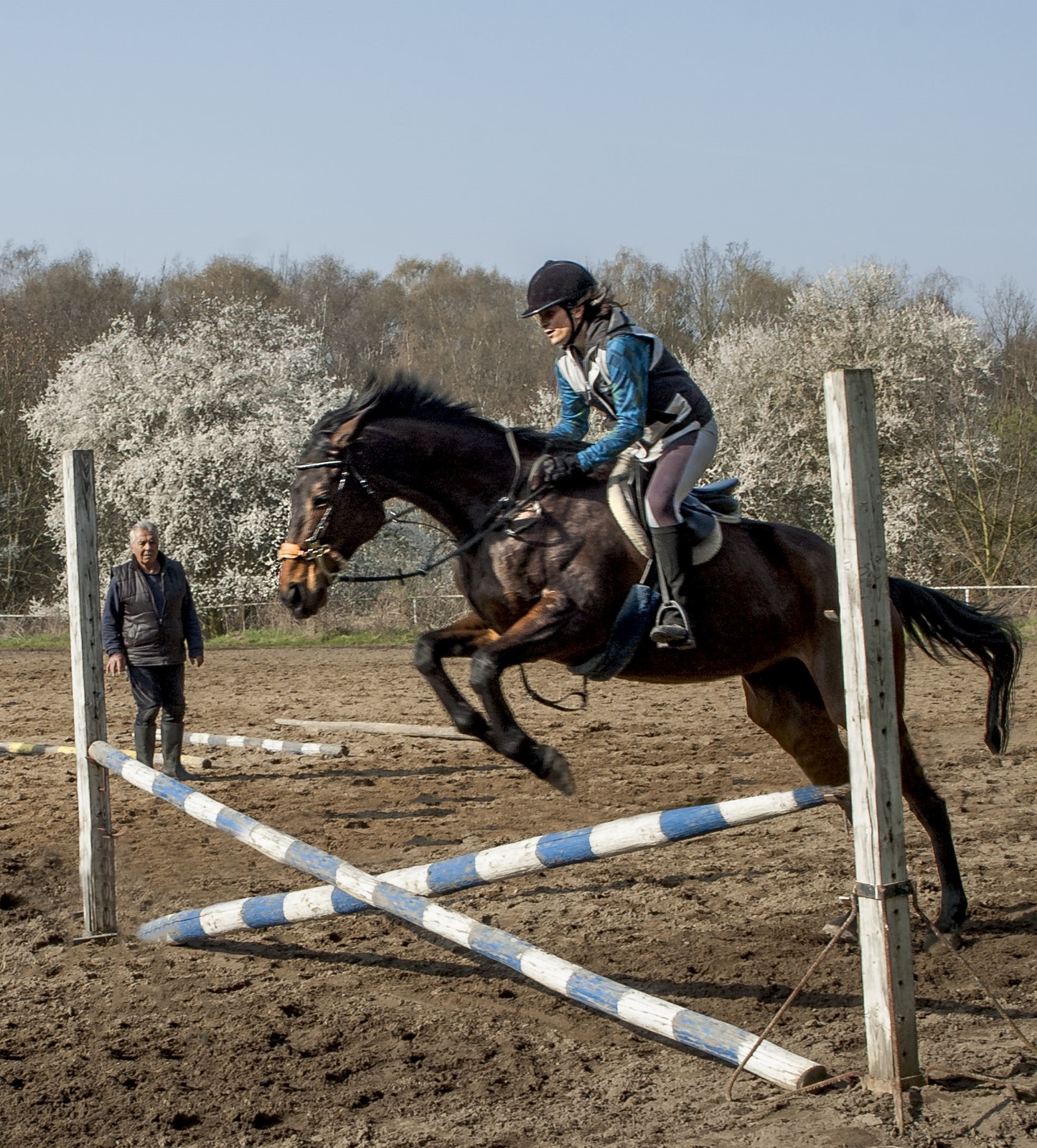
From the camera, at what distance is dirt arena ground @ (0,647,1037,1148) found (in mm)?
3193

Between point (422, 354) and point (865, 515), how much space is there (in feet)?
125

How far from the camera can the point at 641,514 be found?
4891 mm

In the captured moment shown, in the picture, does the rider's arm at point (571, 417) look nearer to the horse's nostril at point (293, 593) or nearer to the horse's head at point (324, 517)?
the horse's head at point (324, 517)

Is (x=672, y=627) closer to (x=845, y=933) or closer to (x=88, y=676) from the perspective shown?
(x=845, y=933)

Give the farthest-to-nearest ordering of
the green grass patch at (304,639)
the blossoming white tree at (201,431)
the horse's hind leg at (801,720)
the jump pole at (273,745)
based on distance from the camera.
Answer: the blossoming white tree at (201,431), the green grass patch at (304,639), the jump pole at (273,745), the horse's hind leg at (801,720)

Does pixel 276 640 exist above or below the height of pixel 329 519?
below

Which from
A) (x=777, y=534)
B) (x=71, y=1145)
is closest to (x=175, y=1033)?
(x=71, y=1145)

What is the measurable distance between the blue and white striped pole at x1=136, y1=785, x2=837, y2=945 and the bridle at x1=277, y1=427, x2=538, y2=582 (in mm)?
1309

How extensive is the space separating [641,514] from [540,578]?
1.64ft

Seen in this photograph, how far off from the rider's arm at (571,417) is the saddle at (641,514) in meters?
0.33

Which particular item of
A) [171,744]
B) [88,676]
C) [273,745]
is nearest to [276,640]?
[273,745]

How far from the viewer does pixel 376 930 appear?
16.6 ft

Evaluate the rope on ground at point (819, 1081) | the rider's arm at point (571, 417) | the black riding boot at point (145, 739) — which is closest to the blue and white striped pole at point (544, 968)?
the rope on ground at point (819, 1081)

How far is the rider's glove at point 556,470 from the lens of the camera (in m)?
4.95
